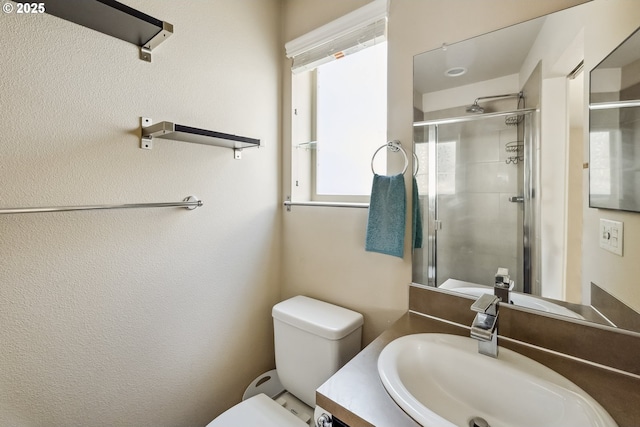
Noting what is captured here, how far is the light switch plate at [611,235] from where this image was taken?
2.46 feet

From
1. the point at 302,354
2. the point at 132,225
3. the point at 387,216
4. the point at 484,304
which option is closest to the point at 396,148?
the point at 387,216

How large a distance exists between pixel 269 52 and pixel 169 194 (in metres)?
0.97

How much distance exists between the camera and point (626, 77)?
2.41 feet

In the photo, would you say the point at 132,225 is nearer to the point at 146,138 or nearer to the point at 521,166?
the point at 146,138

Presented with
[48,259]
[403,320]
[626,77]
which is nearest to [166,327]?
[48,259]

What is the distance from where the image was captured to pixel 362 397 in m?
0.68

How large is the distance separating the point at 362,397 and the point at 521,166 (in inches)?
34.6

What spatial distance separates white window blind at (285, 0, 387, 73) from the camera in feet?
3.93

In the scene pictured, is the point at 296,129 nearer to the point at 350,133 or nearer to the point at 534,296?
the point at 350,133

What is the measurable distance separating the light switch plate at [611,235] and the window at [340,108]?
814 millimetres

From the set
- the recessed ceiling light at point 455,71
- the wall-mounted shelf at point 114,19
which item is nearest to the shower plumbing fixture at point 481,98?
the recessed ceiling light at point 455,71

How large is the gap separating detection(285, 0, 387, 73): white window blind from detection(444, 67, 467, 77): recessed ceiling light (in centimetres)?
35

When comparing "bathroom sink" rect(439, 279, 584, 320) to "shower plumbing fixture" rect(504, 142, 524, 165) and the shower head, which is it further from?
the shower head

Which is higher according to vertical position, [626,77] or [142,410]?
[626,77]
